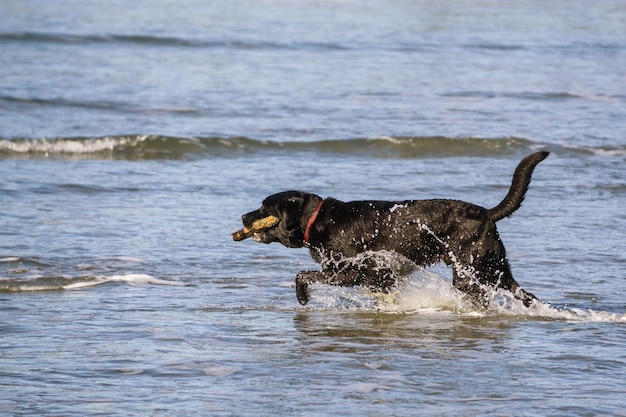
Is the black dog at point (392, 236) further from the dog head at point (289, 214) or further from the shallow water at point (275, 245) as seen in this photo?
the shallow water at point (275, 245)

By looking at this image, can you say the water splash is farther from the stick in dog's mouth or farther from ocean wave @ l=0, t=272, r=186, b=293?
ocean wave @ l=0, t=272, r=186, b=293

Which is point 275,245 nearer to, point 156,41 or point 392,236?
point 392,236

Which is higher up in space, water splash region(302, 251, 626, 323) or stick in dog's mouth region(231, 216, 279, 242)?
stick in dog's mouth region(231, 216, 279, 242)

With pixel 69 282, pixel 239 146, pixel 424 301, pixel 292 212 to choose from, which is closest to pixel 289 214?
pixel 292 212

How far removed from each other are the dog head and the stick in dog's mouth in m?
0.02

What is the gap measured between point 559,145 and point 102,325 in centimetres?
977

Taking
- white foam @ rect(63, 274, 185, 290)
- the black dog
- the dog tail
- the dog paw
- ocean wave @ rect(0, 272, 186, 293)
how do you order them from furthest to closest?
white foam @ rect(63, 274, 185, 290)
ocean wave @ rect(0, 272, 186, 293)
the dog paw
the black dog
the dog tail

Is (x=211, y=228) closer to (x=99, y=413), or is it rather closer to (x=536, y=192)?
(x=536, y=192)

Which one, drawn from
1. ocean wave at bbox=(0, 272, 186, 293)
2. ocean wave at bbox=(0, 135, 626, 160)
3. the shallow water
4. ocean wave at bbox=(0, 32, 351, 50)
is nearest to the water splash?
the shallow water

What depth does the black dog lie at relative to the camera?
7.66 meters

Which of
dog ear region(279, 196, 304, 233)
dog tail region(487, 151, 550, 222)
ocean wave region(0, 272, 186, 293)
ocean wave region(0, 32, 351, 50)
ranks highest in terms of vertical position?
ocean wave region(0, 32, 351, 50)

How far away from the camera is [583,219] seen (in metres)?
10.9

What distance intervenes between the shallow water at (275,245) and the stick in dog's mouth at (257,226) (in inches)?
19.9

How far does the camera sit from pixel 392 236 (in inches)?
309
